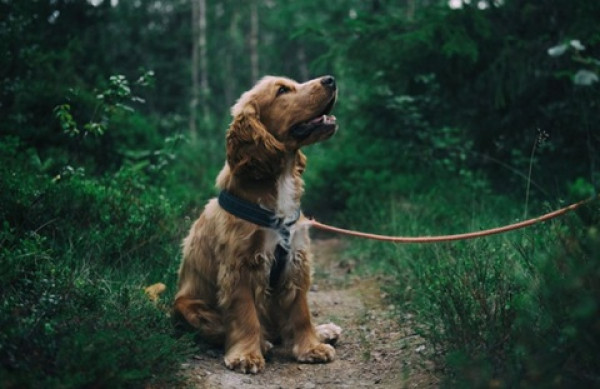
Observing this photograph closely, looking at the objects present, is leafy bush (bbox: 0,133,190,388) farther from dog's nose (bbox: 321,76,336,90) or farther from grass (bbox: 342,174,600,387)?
dog's nose (bbox: 321,76,336,90)

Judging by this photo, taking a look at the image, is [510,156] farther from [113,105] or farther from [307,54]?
[307,54]

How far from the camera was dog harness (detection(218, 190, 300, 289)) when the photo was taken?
385 centimetres

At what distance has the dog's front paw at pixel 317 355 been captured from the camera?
12.8 feet

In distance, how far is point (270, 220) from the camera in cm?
387

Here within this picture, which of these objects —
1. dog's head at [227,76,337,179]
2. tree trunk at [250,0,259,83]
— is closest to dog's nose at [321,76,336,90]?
dog's head at [227,76,337,179]

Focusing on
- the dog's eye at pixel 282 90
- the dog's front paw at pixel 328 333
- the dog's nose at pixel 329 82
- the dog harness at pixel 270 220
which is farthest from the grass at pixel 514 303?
the dog's eye at pixel 282 90

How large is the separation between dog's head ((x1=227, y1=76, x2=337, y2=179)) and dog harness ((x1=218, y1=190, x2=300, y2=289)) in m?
0.22

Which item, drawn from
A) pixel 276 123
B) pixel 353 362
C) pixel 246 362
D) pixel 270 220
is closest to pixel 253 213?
pixel 270 220

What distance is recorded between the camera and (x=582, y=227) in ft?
9.87

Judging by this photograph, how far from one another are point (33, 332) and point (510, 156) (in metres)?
5.70

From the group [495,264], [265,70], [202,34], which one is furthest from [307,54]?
[495,264]

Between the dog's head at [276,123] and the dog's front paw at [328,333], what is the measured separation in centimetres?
125

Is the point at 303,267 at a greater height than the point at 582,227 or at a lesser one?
lesser

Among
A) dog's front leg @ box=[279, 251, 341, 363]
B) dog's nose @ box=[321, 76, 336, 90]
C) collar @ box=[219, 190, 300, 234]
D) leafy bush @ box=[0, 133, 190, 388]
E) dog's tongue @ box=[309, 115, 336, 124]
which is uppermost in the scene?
dog's nose @ box=[321, 76, 336, 90]
